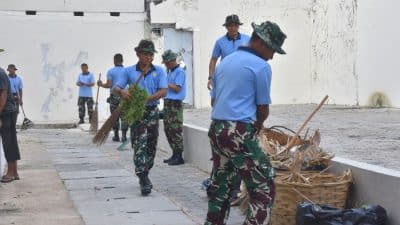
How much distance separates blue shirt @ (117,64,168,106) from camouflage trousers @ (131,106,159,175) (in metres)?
0.19

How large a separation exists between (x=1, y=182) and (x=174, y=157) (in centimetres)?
278

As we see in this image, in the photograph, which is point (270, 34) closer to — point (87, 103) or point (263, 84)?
point (263, 84)

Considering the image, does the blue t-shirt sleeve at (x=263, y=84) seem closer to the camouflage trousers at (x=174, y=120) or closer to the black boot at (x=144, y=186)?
the black boot at (x=144, y=186)

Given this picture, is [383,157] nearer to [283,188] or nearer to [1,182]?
[283,188]

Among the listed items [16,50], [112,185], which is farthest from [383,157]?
[16,50]

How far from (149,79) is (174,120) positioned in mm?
2283

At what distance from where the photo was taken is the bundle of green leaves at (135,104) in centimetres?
729

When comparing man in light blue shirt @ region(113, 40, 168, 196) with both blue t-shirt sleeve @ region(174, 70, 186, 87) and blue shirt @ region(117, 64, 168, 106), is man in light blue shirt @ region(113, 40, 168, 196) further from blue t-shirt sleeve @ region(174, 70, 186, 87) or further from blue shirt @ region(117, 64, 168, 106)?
blue t-shirt sleeve @ region(174, 70, 186, 87)

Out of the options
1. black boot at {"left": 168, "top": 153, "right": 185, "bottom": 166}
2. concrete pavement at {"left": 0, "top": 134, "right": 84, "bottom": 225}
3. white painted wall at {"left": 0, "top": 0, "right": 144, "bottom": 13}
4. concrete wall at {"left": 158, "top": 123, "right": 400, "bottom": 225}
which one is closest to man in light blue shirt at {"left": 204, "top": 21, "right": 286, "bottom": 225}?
concrete wall at {"left": 158, "top": 123, "right": 400, "bottom": 225}

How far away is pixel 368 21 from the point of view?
50.4ft

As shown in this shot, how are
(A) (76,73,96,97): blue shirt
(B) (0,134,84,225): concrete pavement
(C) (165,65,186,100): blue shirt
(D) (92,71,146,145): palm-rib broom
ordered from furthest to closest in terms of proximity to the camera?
(A) (76,73,96,97): blue shirt, (C) (165,65,186,100): blue shirt, (D) (92,71,146,145): palm-rib broom, (B) (0,134,84,225): concrete pavement

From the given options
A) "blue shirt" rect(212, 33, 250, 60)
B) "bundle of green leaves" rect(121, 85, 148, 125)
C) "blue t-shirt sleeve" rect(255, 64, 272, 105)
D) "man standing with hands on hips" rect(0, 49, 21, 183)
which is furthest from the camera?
"man standing with hands on hips" rect(0, 49, 21, 183)

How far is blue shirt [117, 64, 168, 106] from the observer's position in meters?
7.61

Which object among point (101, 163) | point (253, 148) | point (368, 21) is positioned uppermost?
point (368, 21)
